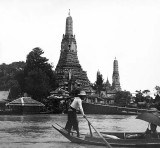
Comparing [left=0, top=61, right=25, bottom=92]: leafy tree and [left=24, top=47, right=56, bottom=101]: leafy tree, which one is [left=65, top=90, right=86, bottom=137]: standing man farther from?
[left=0, top=61, right=25, bottom=92]: leafy tree

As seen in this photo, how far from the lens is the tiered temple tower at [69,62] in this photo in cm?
8269

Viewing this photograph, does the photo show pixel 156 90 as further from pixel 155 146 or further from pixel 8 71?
pixel 155 146

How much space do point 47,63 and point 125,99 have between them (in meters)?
45.4

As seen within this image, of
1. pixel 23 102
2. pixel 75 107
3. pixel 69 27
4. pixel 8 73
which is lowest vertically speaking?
pixel 75 107

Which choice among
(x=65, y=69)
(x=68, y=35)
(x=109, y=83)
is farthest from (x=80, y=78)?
(x=109, y=83)

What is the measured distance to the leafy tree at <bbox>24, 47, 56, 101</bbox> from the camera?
52.2m

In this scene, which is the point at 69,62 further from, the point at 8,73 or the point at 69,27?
the point at 8,73

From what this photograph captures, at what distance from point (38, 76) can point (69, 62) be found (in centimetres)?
3346

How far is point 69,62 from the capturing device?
8531 cm

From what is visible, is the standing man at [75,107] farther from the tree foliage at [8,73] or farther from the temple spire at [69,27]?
the temple spire at [69,27]

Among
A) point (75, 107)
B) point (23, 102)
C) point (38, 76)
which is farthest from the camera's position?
point (38, 76)

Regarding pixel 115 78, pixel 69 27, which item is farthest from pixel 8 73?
pixel 115 78

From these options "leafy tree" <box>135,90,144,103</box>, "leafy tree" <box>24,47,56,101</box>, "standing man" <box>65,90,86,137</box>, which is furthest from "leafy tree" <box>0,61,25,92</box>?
"standing man" <box>65,90,86,137</box>

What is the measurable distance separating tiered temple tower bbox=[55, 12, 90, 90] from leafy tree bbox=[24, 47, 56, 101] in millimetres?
23053
